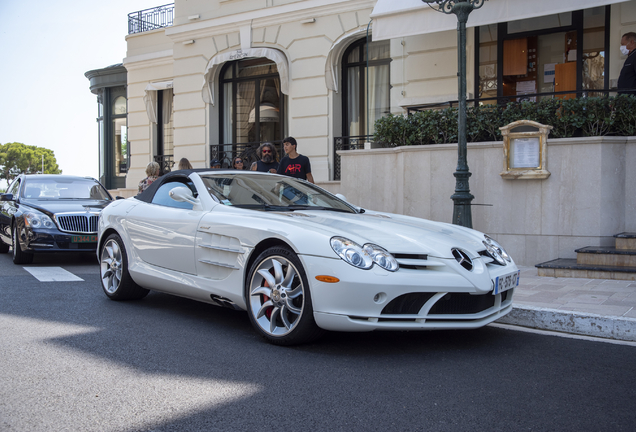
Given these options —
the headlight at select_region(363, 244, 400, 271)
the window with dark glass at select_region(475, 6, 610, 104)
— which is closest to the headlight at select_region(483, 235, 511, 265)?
the headlight at select_region(363, 244, 400, 271)

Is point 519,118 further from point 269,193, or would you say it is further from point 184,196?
point 184,196

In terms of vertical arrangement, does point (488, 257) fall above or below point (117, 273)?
above

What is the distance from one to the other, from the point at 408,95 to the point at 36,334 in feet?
31.2

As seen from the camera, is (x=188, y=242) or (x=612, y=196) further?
(x=612, y=196)

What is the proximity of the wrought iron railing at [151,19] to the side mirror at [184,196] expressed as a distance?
52.3 ft

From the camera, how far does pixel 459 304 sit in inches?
165

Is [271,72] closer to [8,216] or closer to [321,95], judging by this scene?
[321,95]

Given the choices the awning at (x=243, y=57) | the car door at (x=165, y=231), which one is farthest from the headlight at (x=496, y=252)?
the awning at (x=243, y=57)

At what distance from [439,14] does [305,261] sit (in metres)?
7.91

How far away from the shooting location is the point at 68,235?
9430 millimetres

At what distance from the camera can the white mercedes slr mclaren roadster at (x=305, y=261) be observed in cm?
408

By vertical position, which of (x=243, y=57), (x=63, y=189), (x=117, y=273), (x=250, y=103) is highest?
(x=243, y=57)

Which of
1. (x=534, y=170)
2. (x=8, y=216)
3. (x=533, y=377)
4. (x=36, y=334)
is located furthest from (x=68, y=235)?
(x=533, y=377)

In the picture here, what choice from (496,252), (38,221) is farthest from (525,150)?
(38,221)
